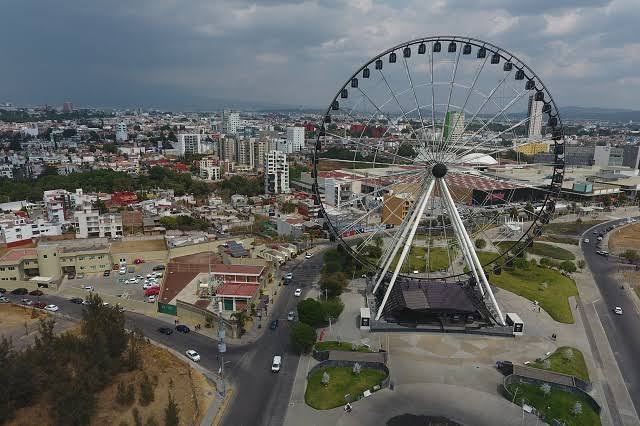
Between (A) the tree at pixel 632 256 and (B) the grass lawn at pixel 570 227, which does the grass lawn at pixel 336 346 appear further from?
(B) the grass lawn at pixel 570 227

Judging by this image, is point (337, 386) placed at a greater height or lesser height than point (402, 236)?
lesser

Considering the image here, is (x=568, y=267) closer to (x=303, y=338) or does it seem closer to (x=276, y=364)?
(x=303, y=338)

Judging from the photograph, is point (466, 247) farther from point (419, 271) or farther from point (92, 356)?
point (92, 356)

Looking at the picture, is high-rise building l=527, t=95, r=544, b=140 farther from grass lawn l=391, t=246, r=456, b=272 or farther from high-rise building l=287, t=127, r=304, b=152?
high-rise building l=287, t=127, r=304, b=152

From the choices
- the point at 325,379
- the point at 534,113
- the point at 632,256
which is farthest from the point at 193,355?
the point at 632,256

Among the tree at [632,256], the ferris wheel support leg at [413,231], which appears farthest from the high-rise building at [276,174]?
the ferris wheel support leg at [413,231]

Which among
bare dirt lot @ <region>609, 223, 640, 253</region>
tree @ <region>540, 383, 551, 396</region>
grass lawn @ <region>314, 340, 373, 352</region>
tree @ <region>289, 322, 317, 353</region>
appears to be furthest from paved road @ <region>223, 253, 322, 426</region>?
bare dirt lot @ <region>609, 223, 640, 253</region>

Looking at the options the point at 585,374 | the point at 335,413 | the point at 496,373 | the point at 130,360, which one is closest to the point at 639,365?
the point at 585,374
